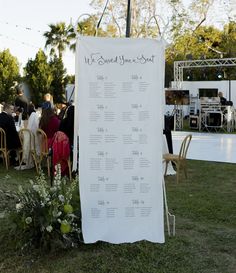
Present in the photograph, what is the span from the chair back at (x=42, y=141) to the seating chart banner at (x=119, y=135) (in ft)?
12.9

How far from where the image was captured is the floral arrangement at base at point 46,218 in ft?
11.2

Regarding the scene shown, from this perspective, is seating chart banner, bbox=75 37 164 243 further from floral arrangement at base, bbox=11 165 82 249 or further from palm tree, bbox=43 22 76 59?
palm tree, bbox=43 22 76 59

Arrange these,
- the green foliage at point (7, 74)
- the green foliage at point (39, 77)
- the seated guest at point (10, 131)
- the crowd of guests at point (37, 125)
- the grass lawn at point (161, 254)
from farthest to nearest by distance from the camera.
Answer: the green foliage at point (39, 77) < the green foliage at point (7, 74) < the seated guest at point (10, 131) < the crowd of guests at point (37, 125) < the grass lawn at point (161, 254)

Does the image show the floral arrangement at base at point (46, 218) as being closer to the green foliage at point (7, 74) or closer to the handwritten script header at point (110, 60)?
the handwritten script header at point (110, 60)

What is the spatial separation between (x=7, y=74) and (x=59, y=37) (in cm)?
559

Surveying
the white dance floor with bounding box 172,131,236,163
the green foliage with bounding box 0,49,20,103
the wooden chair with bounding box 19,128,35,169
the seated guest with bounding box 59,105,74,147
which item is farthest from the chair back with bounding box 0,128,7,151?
the green foliage with bounding box 0,49,20,103

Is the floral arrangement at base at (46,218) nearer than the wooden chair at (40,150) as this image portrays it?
Yes

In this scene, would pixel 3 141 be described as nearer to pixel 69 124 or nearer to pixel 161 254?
pixel 69 124

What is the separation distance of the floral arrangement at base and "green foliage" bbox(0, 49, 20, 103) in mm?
28611

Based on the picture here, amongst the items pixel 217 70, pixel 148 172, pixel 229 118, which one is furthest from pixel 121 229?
pixel 217 70

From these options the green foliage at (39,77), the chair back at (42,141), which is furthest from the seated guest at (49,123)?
the green foliage at (39,77)

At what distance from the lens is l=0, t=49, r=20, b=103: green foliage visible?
3177 centimetres

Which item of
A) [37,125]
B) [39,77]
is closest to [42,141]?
[37,125]

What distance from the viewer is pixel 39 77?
32750 millimetres
